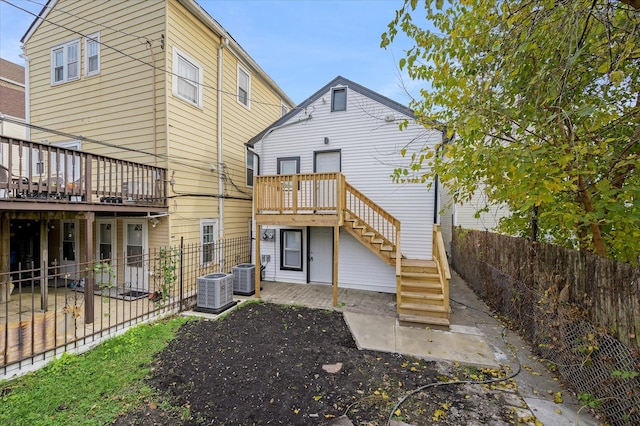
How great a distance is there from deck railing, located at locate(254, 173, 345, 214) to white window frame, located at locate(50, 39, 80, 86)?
6626mm

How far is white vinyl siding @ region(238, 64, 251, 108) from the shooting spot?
33.3 ft

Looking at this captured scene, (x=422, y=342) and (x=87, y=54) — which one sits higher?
(x=87, y=54)

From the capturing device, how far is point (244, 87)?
34.4 feet

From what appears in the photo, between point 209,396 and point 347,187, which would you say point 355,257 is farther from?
point 209,396

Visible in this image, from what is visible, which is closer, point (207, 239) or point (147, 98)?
point (147, 98)

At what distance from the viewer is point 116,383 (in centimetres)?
361

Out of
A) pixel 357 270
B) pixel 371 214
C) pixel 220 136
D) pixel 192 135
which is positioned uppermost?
pixel 220 136

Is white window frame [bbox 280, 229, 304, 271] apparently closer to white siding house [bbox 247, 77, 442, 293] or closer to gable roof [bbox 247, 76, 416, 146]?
white siding house [bbox 247, 77, 442, 293]

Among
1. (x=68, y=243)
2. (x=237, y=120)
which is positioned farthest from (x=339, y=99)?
(x=68, y=243)

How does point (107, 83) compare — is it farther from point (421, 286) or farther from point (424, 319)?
point (424, 319)

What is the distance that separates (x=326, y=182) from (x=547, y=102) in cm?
527

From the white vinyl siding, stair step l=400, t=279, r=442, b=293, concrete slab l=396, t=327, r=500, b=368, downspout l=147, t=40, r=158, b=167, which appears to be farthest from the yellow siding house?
concrete slab l=396, t=327, r=500, b=368

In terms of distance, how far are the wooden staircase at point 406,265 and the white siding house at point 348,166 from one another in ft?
1.80

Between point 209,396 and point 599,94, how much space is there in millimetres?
6557
